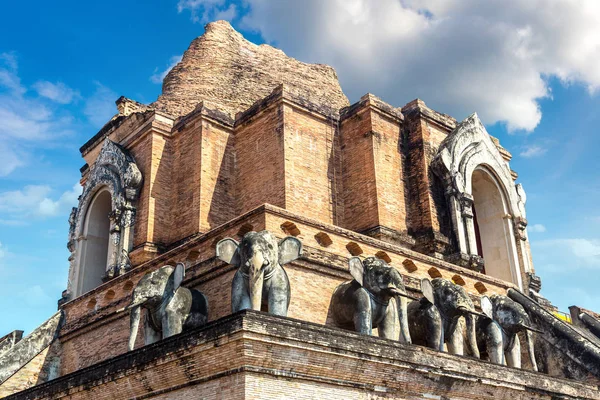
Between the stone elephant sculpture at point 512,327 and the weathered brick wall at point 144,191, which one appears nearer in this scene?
the stone elephant sculpture at point 512,327

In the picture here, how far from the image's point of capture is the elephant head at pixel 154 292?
9.38 metres

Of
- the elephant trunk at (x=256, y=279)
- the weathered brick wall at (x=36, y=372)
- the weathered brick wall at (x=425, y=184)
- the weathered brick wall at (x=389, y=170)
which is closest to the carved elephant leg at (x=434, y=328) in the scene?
the elephant trunk at (x=256, y=279)

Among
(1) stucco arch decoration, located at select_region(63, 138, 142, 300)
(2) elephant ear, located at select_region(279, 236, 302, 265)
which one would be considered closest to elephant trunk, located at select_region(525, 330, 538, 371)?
(2) elephant ear, located at select_region(279, 236, 302, 265)

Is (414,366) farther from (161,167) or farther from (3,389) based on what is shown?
(161,167)

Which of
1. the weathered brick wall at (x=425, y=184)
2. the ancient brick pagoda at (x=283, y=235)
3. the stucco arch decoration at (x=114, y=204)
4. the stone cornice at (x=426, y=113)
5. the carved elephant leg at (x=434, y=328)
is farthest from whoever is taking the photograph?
the stone cornice at (x=426, y=113)

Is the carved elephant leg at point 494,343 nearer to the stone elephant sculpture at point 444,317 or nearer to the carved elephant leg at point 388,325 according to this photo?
the stone elephant sculpture at point 444,317

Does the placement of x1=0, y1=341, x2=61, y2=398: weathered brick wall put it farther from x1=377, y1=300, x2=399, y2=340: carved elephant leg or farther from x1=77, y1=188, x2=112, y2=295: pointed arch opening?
x1=377, y1=300, x2=399, y2=340: carved elephant leg

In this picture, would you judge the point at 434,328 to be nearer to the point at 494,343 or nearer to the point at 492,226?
the point at 494,343

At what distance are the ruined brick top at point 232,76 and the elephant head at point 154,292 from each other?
781cm

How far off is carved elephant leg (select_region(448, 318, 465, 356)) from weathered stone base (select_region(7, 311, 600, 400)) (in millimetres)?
1409

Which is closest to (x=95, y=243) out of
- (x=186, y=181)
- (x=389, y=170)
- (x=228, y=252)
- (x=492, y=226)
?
(x=186, y=181)

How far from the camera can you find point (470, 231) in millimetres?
14914

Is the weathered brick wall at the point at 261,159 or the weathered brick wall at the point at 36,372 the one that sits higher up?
the weathered brick wall at the point at 261,159

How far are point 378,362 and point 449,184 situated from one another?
823 centimetres
